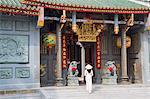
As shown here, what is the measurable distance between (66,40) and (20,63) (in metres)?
3.55

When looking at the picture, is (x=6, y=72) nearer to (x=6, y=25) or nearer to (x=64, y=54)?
(x=6, y=25)

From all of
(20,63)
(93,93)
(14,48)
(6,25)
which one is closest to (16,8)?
(6,25)

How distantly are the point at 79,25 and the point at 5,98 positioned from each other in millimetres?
5430

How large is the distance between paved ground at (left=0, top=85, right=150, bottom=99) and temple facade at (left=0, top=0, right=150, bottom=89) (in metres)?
0.86

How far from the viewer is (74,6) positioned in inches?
516

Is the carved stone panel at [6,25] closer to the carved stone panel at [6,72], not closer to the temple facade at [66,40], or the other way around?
the temple facade at [66,40]

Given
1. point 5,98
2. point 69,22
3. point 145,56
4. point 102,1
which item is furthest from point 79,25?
point 5,98

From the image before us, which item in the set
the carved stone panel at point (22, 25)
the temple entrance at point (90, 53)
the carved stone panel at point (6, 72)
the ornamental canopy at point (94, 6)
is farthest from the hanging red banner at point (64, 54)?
the carved stone panel at point (6, 72)

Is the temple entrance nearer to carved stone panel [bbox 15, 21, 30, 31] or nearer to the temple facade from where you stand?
the temple facade

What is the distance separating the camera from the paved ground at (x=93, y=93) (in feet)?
39.1

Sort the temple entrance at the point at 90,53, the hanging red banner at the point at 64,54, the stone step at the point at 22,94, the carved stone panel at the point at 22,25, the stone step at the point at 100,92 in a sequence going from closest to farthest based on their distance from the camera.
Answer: the stone step at the point at 22,94 < the stone step at the point at 100,92 < the carved stone panel at the point at 22,25 < the hanging red banner at the point at 64,54 < the temple entrance at the point at 90,53

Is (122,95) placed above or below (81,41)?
below

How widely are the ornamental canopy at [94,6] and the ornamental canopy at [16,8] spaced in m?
0.30

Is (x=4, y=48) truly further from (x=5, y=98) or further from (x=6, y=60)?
(x=5, y=98)
